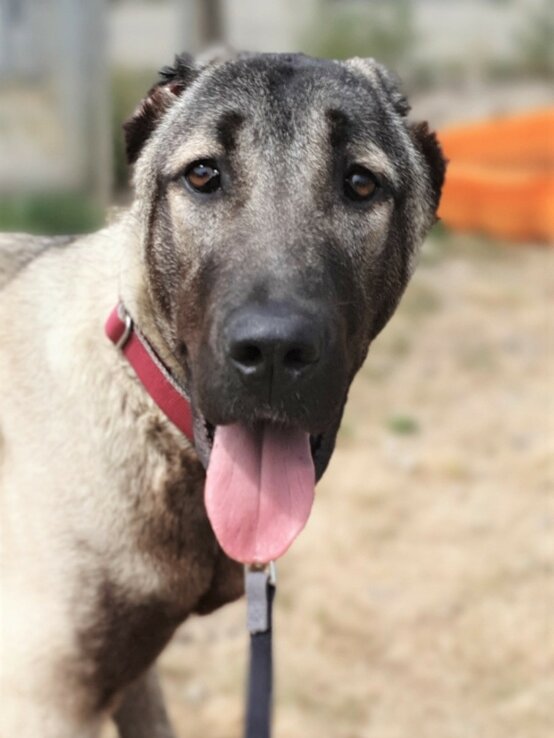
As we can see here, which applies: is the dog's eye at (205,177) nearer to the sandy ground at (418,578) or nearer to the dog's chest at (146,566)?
the dog's chest at (146,566)

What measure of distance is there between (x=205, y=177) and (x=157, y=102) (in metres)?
0.30

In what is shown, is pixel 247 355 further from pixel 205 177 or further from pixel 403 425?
pixel 403 425

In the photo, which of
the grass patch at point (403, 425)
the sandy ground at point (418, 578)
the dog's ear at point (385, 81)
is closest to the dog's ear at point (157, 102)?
the dog's ear at point (385, 81)

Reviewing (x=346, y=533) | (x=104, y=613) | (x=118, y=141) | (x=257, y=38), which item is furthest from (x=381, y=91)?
(x=257, y=38)

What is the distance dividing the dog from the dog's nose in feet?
0.12

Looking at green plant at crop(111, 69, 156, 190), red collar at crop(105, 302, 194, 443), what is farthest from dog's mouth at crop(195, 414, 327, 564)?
green plant at crop(111, 69, 156, 190)

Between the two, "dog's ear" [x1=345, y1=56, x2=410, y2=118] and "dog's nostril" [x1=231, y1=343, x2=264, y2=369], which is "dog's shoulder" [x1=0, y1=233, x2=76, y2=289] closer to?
"dog's ear" [x1=345, y1=56, x2=410, y2=118]

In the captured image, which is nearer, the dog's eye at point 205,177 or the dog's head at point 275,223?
the dog's head at point 275,223

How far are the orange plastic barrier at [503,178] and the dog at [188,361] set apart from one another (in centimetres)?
595

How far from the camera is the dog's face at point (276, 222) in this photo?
2447mm

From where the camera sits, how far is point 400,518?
5453 millimetres

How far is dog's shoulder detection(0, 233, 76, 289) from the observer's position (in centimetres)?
320

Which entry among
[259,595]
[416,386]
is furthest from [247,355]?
[416,386]

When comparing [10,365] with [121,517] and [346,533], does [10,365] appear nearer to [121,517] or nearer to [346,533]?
[121,517]
